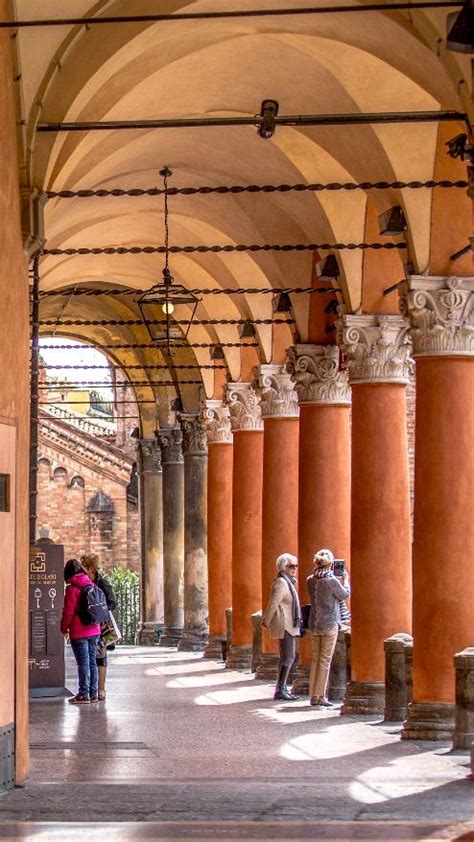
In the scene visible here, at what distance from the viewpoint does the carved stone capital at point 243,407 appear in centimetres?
2512

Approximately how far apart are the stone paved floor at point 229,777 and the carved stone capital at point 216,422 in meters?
9.61

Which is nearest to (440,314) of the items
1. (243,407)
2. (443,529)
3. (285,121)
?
(443,529)

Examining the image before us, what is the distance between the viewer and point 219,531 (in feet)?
90.2

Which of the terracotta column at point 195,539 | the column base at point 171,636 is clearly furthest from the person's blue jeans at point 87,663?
the column base at point 171,636

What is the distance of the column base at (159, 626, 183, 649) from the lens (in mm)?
32625

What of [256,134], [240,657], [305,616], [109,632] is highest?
[256,134]

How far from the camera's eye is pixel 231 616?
84.4 feet

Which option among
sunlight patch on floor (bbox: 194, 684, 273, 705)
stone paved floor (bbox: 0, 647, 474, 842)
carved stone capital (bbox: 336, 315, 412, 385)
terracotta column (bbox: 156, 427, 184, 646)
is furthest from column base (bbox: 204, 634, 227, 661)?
carved stone capital (bbox: 336, 315, 412, 385)

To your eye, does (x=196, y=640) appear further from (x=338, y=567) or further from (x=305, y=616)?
(x=305, y=616)


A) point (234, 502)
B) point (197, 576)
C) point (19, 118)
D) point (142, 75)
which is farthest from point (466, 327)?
point (197, 576)

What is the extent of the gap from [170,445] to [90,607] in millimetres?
16435

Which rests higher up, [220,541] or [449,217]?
[449,217]

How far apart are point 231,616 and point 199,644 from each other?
5047 millimetres

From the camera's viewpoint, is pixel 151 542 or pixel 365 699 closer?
pixel 365 699
